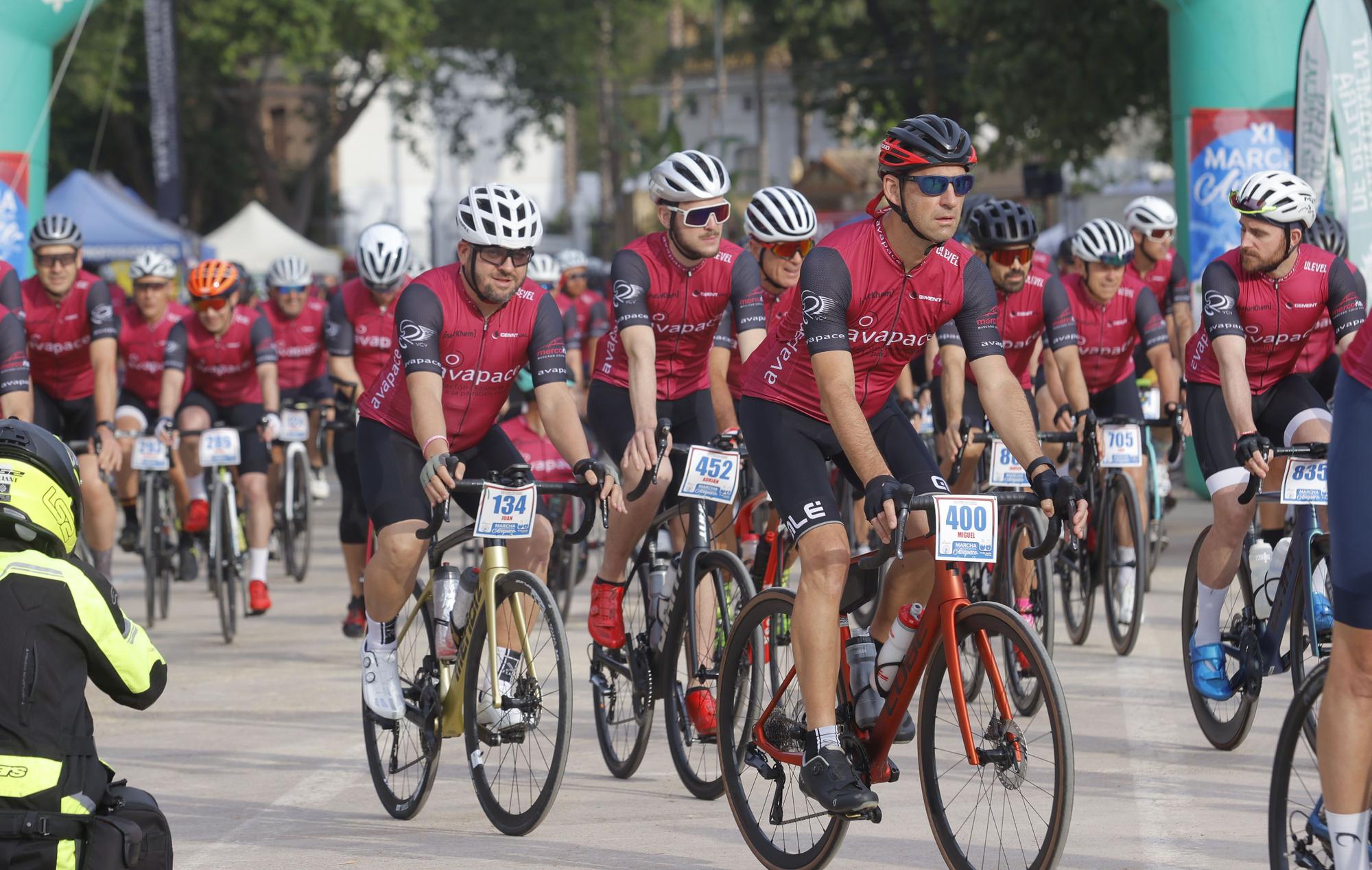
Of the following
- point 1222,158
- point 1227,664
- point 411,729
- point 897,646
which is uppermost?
point 1222,158

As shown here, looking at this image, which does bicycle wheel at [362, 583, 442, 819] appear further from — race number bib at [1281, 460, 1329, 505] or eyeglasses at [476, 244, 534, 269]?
race number bib at [1281, 460, 1329, 505]

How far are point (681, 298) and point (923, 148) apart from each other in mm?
2525

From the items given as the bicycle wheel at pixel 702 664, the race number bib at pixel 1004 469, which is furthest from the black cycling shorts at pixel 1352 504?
the race number bib at pixel 1004 469

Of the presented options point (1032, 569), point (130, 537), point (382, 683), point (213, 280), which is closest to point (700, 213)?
point (382, 683)

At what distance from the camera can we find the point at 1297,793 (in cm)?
461

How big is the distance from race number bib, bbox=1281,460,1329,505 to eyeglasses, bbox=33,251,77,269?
23.8 ft

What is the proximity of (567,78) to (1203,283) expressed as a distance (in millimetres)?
42560

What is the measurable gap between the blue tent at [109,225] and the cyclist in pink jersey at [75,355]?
18600 millimetres

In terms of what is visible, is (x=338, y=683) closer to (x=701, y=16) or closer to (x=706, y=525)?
(x=706, y=525)

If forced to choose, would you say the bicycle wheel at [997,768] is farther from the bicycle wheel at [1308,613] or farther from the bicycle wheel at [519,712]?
the bicycle wheel at [1308,613]

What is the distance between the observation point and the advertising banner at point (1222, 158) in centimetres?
1647

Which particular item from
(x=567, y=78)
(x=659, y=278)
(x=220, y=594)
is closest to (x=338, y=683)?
(x=220, y=594)

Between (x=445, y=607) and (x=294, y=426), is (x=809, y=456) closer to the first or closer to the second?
(x=445, y=607)

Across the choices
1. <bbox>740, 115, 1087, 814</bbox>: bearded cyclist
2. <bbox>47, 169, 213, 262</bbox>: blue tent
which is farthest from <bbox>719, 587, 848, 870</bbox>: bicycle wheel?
<bbox>47, 169, 213, 262</bbox>: blue tent
